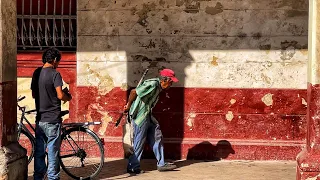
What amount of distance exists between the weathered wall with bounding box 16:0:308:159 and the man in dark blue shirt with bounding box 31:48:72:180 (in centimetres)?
229

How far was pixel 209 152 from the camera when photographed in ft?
34.5

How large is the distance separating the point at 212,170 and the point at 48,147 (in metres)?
2.63

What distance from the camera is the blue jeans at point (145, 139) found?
955 cm

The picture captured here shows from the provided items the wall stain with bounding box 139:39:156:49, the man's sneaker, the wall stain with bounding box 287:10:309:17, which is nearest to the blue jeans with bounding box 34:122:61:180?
the man's sneaker

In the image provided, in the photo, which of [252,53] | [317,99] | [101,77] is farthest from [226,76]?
[317,99]

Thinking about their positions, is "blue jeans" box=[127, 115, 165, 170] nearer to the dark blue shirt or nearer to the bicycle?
the bicycle

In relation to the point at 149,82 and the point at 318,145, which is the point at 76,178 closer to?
the point at 149,82

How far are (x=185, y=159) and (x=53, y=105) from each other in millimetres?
2963

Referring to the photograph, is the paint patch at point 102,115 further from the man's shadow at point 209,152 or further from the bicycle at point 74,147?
the man's shadow at point 209,152

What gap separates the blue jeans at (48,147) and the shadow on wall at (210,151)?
277 cm

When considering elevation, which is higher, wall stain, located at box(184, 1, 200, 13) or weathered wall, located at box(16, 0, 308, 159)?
wall stain, located at box(184, 1, 200, 13)

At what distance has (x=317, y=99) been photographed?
310 inches

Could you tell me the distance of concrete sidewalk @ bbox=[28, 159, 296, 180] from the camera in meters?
9.32

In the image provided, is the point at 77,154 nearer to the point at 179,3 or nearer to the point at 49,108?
the point at 49,108
